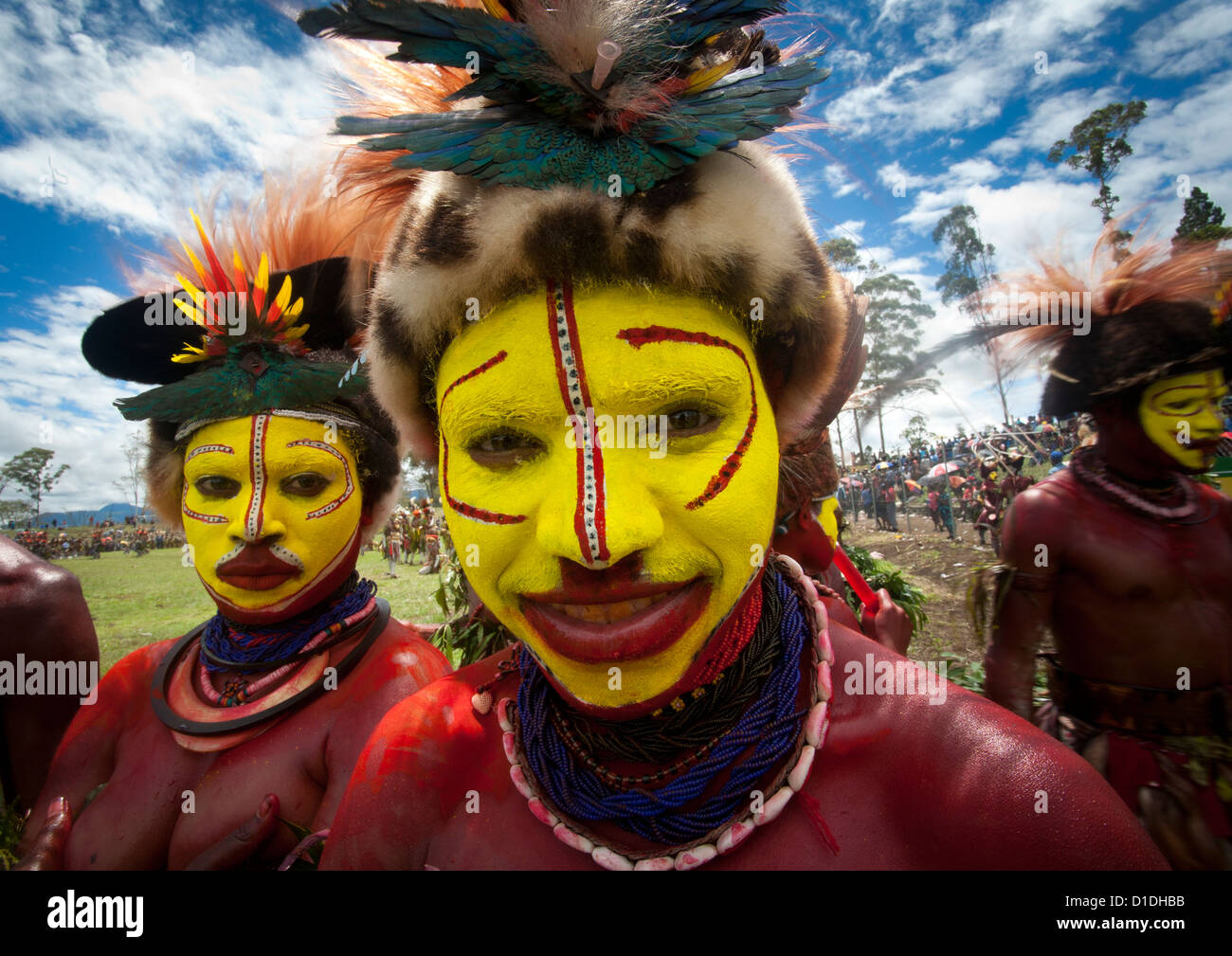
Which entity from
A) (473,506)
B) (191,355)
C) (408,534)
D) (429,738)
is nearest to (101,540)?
(408,534)

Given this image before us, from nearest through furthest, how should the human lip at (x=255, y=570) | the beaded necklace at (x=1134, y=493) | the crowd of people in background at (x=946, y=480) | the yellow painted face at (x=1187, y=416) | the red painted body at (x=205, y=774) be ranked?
1. the red painted body at (x=205, y=774)
2. the human lip at (x=255, y=570)
3. the yellow painted face at (x=1187, y=416)
4. the beaded necklace at (x=1134, y=493)
5. the crowd of people in background at (x=946, y=480)

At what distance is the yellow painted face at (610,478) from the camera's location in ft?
4.31

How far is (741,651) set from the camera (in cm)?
151

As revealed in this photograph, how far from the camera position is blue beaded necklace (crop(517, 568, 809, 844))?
1355 millimetres

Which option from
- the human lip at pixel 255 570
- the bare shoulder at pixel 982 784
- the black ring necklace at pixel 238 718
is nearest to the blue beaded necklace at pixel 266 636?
the black ring necklace at pixel 238 718

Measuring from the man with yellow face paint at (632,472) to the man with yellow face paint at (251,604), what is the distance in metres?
1.05

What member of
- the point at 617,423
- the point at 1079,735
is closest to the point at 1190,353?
the point at 1079,735

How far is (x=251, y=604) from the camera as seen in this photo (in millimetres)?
2625

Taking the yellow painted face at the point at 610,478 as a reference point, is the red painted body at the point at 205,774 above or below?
below

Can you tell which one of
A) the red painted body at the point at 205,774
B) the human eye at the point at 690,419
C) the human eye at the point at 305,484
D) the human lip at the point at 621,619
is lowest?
the red painted body at the point at 205,774

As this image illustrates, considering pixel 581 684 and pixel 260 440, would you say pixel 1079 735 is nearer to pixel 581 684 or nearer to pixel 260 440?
pixel 581 684

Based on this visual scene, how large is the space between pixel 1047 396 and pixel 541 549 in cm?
368

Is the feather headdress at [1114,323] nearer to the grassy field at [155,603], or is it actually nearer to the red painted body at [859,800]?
the red painted body at [859,800]

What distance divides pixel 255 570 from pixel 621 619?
197 centimetres
